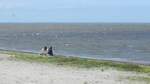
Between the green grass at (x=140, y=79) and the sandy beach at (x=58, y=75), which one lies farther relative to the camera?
the green grass at (x=140, y=79)

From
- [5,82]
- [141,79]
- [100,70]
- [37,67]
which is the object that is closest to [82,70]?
[100,70]

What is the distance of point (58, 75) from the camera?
27.6 meters

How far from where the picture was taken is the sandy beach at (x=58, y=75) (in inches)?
983

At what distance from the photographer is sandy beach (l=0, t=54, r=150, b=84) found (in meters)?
25.0

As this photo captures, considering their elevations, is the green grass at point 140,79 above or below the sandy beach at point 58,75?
below

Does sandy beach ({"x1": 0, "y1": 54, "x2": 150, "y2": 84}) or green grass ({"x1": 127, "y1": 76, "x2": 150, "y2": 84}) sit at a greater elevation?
sandy beach ({"x1": 0, "y1": 54, "x2": 150, "y2": 84})

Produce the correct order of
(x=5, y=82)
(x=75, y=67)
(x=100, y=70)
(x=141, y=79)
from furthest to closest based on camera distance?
(x=75, y=67) → (x=100, y=70) → (x=141, y=79) → (x=5, y=82)

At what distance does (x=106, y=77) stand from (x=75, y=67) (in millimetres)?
6104

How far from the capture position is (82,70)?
30531 mm

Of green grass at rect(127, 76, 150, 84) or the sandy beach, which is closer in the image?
the sandy beach

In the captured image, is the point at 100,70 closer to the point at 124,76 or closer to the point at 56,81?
the point at 124,76

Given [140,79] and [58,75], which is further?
[58,75]

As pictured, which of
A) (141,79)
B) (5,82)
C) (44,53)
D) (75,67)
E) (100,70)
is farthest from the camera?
(44,53)

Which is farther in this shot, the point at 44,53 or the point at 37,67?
the point at 44,53
